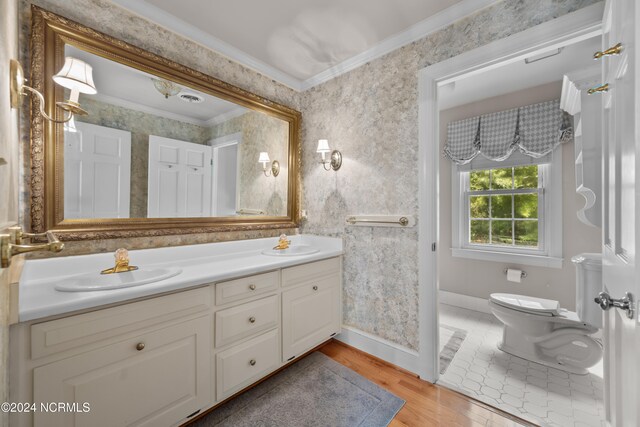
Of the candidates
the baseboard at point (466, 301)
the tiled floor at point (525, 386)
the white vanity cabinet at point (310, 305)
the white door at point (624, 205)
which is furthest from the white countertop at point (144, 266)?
the baseboard at point (466, 301)

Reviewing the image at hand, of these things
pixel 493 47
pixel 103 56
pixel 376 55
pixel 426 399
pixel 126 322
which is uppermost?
pixel 376 55

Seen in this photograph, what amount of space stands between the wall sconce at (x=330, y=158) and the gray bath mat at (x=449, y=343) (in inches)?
72.7

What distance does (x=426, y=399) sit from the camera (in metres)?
1.69

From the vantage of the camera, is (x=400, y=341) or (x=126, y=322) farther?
(x=400, y=341)

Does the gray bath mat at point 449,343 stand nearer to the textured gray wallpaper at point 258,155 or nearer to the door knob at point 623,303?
the door knob at point 623,303

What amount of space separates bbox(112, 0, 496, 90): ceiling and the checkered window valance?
1721mm

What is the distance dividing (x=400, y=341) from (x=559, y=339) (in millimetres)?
1228

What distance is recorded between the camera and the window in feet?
9.73

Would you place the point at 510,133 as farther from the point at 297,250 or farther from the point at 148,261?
the point at 148,261

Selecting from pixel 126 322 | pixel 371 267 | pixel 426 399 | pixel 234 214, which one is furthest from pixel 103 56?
pixel 426 399

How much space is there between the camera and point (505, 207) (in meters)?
3.18

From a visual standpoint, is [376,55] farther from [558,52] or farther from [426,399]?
[426,399]

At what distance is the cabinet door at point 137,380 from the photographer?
3.28 feet

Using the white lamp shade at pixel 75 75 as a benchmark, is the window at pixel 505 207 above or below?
below
